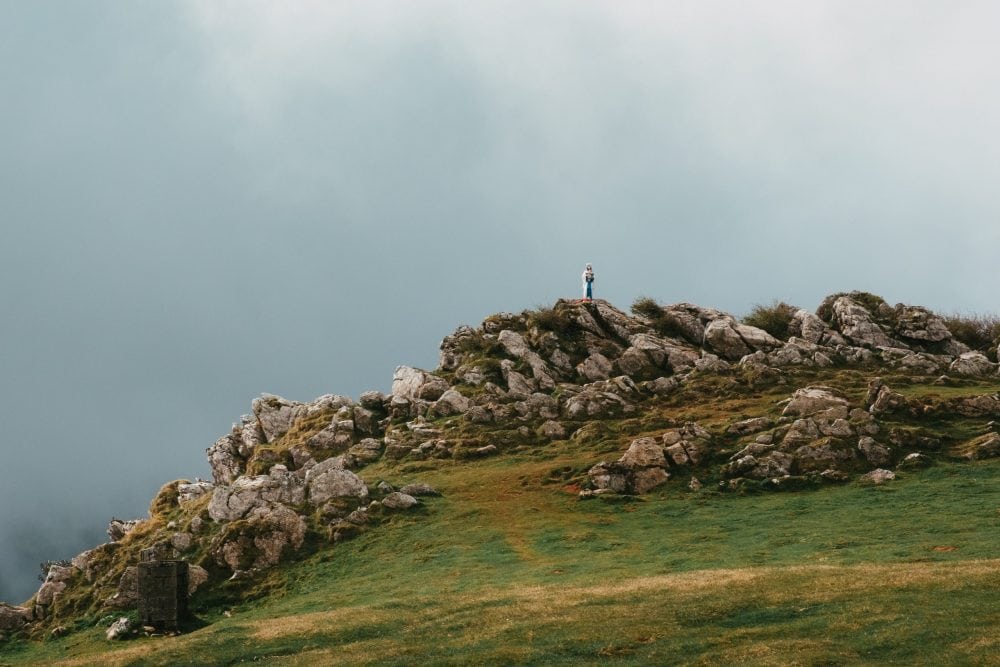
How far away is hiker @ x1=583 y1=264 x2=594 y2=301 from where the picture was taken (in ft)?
332

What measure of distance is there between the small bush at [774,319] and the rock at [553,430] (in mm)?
36877

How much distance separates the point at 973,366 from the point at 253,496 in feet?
230

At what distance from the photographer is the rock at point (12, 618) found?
180ft

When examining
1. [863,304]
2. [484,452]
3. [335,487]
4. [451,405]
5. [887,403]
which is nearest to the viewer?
[335,487]

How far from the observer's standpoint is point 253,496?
6081cm

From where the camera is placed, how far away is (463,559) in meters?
48.1

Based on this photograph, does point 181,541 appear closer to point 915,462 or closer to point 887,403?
point 915,462

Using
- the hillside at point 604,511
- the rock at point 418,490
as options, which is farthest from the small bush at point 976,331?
the rock at point 418,490

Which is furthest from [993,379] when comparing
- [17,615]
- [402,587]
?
[17,615]

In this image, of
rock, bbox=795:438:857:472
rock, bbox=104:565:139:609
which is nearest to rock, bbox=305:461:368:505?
rock, bbox=104:565:139:609

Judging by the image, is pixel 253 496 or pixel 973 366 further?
pixel 973 366

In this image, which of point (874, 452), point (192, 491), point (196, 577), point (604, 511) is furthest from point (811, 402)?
point (192, 491)

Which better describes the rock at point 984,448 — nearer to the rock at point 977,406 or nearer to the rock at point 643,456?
the rock at point 977,406

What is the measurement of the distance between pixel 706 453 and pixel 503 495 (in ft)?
52.6
